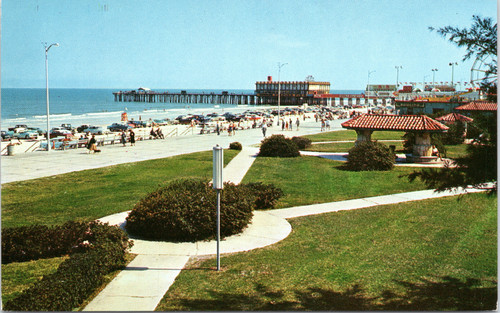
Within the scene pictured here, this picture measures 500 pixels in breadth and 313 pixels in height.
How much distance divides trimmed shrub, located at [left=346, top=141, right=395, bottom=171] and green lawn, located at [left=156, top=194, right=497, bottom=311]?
9025 mm

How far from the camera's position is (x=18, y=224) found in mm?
11477

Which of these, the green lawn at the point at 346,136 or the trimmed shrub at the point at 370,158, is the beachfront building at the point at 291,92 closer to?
the green lawn at the point at 346,136

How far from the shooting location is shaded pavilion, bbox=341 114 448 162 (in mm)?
23312

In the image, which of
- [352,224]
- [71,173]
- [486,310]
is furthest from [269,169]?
[486,310]

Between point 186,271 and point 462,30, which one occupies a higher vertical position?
point 462,30

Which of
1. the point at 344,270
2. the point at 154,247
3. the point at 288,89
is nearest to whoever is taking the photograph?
the point at 344,270

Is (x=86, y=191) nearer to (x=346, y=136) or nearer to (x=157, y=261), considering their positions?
(x=157, y=261)

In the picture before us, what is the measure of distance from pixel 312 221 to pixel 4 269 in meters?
6.79

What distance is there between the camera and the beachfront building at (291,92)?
16638cm

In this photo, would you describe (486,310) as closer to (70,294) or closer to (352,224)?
(352,224)

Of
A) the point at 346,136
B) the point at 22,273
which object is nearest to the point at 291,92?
the point at 346,136

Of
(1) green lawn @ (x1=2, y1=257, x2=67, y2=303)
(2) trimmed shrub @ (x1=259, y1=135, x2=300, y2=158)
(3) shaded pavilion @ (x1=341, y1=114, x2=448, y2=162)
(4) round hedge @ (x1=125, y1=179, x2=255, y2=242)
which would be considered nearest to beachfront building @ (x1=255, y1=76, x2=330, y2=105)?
(2) trimmed shrub @ (x1=259, y1=135, x2=300, y2=158)

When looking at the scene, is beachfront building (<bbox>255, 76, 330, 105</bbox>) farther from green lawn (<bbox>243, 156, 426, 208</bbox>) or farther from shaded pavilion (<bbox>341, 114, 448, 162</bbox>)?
green lawn (<bbox>243, 156, 426, 208</bbox>)

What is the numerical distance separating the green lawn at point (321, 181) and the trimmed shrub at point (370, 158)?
50 cm
